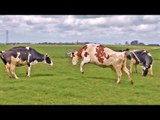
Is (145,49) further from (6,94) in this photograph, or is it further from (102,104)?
(6,94)

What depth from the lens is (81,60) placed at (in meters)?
4.59

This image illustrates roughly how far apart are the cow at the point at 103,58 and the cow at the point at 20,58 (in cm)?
38

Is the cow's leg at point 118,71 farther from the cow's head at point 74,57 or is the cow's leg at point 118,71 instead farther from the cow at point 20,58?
the cow at point 20,58

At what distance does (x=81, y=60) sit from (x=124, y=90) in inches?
26.2

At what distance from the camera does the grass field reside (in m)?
4.35

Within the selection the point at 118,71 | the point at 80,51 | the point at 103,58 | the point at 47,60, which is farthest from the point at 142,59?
the point at 47,60

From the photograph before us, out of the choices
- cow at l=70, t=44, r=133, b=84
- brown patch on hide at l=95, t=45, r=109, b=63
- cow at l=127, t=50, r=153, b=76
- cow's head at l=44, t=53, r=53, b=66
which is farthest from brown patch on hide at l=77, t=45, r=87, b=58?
cow at l=127, t=50, r=153, b=76

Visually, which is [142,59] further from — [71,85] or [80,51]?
[71,85]

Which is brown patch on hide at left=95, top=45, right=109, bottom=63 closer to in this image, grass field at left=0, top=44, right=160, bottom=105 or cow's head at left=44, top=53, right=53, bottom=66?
grass field at left=0, top=44, right=160, bottom=105

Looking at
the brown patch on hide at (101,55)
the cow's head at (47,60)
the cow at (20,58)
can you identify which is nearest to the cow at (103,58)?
the brown patch on hide at (101,55)

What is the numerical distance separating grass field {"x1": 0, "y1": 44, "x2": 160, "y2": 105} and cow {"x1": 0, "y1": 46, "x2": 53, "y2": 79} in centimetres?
5

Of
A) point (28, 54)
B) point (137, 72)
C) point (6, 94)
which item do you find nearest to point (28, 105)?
point (6, 94)

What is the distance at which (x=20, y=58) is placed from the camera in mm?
4582

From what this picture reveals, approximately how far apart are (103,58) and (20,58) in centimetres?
106
